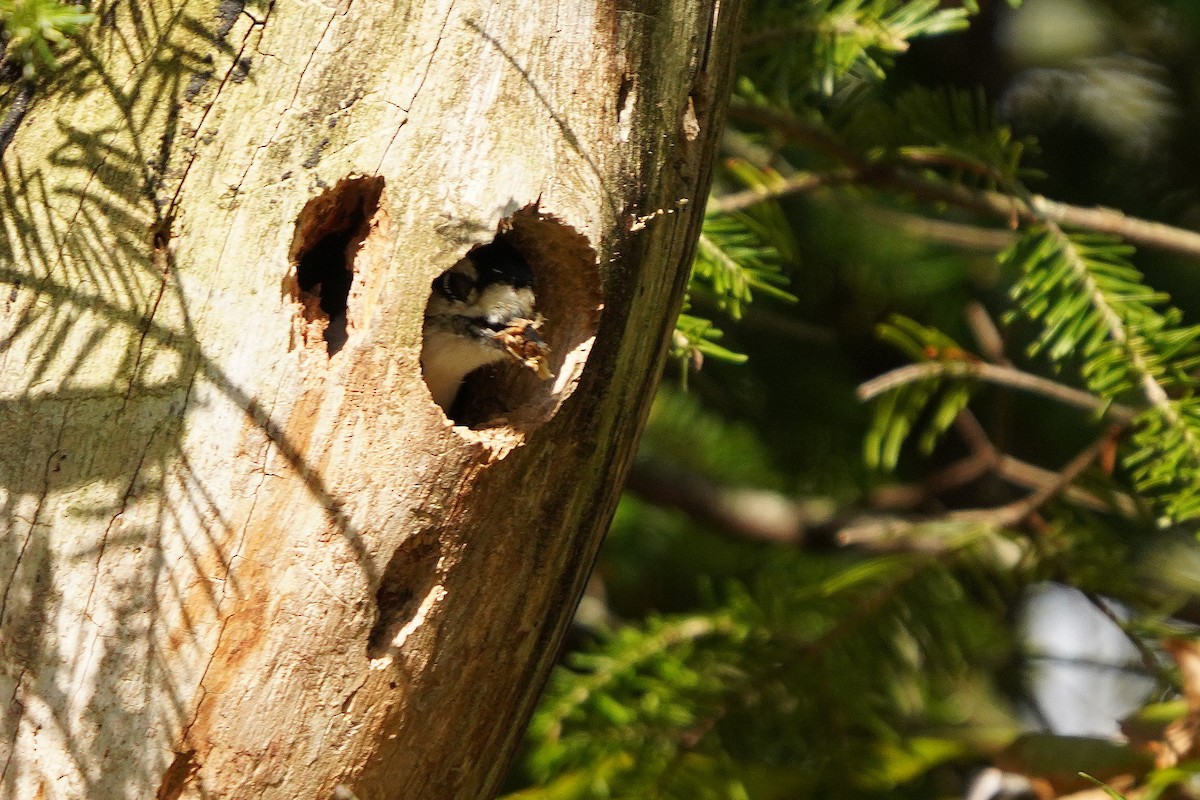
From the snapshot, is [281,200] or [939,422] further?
[939,422]

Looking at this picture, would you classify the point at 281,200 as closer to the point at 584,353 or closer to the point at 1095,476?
the point at 584,353

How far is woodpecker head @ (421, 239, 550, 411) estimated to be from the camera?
61.2 inches

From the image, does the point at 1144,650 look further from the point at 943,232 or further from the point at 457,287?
the point at 457,287

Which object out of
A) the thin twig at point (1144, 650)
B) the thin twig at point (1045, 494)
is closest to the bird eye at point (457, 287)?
the thin twig at point (1045, 494)

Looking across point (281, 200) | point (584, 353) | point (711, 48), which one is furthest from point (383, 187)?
point (711, 48)

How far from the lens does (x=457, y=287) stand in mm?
1711

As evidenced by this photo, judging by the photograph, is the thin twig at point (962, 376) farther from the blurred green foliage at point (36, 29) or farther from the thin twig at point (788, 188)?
the blurred green foliage at point (36, 29)

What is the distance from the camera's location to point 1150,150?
11.2 feet

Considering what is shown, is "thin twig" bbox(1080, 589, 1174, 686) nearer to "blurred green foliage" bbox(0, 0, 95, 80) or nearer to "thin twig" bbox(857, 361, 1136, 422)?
"thin twig" bbox(857, 361, 1136, 422)

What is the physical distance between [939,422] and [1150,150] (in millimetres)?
1519

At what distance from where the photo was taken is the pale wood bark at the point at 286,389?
1.37 meters

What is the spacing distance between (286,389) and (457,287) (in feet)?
1.27

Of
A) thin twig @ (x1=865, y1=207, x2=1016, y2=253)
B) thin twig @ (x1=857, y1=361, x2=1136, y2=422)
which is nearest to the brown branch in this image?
thin twig @ (x1=857, y1=361, x2=1136, y2=422)

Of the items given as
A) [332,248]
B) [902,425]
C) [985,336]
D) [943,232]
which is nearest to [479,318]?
[332,248]
